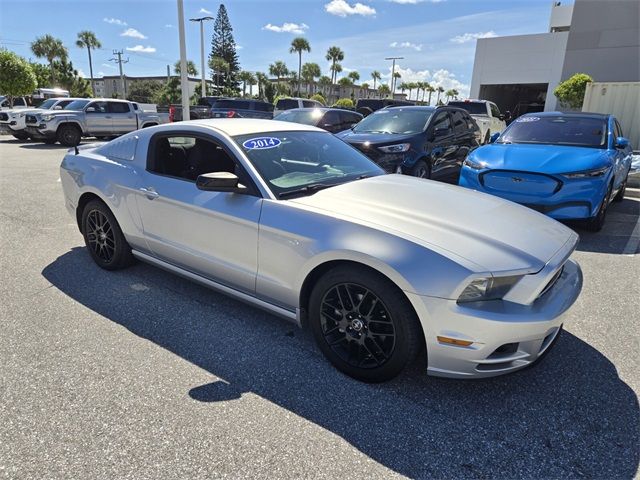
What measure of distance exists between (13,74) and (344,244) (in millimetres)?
27458

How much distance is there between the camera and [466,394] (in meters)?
2.57

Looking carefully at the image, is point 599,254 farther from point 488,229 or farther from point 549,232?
point 488,229

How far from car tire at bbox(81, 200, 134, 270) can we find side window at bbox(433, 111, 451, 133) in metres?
5.54

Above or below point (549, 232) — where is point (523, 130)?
above

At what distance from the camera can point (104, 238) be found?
4.15 meters

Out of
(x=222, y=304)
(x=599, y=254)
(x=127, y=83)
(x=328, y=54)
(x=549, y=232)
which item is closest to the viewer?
(x=549, y=232)

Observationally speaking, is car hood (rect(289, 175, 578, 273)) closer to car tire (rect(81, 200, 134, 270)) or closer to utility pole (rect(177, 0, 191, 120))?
car tire (rect(81, 200, 134, 270))

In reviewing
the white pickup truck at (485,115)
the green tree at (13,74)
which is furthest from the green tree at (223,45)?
the white pickup truck at (485,115)

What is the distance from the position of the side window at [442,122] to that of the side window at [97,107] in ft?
43.3

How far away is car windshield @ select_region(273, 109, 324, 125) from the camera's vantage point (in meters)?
11.2

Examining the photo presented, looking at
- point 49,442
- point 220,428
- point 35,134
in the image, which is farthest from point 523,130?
point 35,134

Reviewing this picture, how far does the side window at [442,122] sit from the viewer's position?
769cm

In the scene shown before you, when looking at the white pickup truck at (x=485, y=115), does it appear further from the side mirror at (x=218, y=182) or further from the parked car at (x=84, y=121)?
the side mirror at (x=218, y=182)

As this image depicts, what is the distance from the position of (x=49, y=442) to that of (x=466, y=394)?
221 cm
